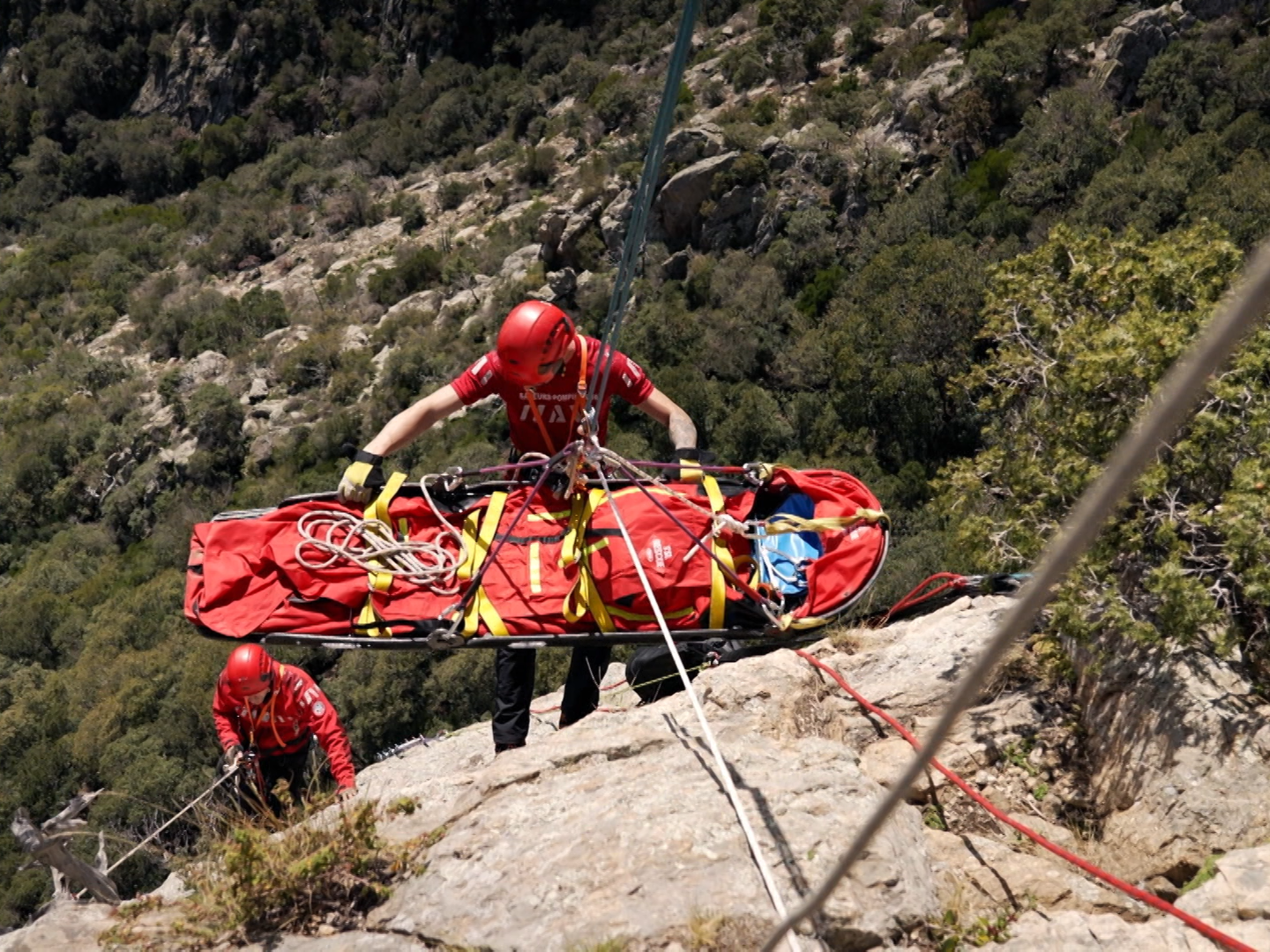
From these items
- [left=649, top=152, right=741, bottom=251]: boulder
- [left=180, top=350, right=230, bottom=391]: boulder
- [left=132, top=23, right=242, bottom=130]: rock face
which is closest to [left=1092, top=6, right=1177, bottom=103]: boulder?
[left=649, top=152, right=741, bottom=251]: boulder

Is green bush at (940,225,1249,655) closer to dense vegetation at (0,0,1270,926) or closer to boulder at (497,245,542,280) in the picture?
dense vegetation at (0,0,1270,926)

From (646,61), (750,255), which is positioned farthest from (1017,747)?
(646,61)

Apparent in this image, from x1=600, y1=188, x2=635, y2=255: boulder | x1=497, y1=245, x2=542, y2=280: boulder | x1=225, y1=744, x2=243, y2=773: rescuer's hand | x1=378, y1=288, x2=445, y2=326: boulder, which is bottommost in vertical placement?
x1=378, y1=288, x2=445, y2=326: boulder

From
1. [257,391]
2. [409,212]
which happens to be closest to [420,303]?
[257,391]

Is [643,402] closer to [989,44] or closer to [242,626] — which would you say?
[242,626]

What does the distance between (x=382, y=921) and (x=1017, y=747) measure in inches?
96.9

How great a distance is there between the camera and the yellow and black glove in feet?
14.6

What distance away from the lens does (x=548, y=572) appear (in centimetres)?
432

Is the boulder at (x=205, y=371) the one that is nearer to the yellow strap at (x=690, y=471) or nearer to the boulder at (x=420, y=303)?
the boulder at (x=420, y=303)

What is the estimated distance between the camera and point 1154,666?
3287mm

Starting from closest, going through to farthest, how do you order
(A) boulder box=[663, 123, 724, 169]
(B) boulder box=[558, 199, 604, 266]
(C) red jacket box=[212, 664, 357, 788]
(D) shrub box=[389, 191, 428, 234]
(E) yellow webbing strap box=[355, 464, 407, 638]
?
(E) yellow webbing strap box=[355, 464, 407, 638] < (C) red jacket box=[212, 664, 357, 788] < (A) boulder box=[663, 123, 724, 169] < (B) boulder box=[558, 199, 604, 266] < (D) shrub box=[389, 191, 428, 234]

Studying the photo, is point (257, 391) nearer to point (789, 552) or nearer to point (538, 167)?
point (538, 167)

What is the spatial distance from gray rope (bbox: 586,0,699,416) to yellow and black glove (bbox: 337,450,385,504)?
3.66 feet

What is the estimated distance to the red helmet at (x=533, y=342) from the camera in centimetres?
418
